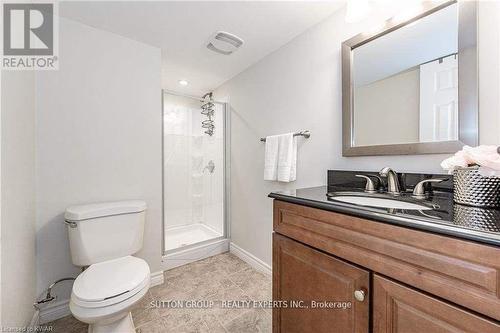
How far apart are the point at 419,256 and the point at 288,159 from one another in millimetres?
1124

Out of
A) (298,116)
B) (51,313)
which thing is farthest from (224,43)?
(51,313)

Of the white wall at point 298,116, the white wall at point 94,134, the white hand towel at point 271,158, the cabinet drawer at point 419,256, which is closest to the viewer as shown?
the cabinet drawer at point 419,256

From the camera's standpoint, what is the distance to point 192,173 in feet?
8.90

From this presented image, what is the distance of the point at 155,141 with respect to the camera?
6.19 ft

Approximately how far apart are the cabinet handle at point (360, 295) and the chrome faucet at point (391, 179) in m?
0.56

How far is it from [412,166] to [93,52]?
7.47ft

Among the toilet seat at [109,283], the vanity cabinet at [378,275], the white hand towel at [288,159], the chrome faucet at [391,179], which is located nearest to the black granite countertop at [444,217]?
the vanity cabinet at [378,275]

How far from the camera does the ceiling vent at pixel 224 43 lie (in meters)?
1.69

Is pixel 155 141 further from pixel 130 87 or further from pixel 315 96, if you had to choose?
pixel 315 96

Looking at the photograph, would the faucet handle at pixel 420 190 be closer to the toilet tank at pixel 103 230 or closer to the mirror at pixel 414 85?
the mirror at pixel 414 85

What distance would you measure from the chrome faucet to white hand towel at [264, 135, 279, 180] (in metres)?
0.84

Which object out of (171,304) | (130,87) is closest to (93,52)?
(130,87)

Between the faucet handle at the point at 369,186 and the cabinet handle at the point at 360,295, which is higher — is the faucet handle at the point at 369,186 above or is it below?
above

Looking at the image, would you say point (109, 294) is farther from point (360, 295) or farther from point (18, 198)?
point (360, 295)
